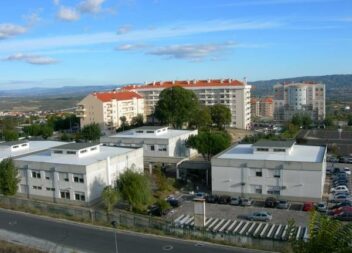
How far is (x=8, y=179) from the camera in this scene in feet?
90.6

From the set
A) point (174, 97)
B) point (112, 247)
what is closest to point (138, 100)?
point (174, 97)

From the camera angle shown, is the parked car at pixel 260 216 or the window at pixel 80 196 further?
the window at pixel 80 196

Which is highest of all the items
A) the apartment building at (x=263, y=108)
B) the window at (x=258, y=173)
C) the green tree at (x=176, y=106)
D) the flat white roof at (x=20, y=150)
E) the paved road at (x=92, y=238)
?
the green tree at (x=176, y=106)

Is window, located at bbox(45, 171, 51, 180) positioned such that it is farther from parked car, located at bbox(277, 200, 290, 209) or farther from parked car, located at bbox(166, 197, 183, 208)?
parked car, located at bbox(277, 200, 290, 209)

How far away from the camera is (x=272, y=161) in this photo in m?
28.0

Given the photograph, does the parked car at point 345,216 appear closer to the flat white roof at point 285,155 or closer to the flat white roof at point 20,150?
the flat white roof at point 285,155

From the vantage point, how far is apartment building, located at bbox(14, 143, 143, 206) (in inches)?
1097

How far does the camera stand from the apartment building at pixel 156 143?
129 ft

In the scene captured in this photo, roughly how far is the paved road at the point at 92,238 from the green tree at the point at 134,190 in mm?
4374

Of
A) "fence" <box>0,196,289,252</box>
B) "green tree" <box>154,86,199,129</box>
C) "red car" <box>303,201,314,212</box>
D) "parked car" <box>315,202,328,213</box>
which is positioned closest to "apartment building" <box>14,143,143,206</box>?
"fence" <box>0,196,289,252</box>

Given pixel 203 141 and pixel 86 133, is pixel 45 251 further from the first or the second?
pixel 86 133

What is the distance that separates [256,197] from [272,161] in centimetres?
279

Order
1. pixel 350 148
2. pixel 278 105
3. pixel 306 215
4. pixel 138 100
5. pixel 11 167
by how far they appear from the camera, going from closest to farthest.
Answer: pixel 306 215
pixel 11 167
pixel 350 148
pixel 138 100
pixel 278 105

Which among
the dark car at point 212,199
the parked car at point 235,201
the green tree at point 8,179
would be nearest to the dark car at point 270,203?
the parked car at point 235,201
